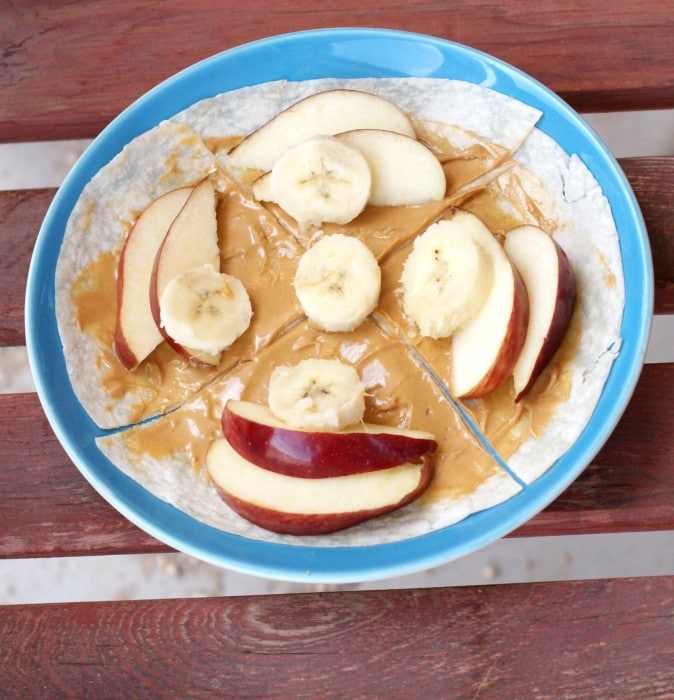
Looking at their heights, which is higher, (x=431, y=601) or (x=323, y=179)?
(x=323, y=179)

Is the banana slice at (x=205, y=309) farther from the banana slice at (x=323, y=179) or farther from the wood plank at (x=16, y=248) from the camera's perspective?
the wood plank at (x=16, y=248)

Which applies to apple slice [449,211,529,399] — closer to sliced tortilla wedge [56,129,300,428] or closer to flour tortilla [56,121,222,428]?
sliced tortilla wedge [56,129,300,428]

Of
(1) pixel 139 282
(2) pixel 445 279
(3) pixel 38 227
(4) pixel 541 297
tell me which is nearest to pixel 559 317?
(4) pixel 541 297

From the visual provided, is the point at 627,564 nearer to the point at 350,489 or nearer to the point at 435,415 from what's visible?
the point at 435,415

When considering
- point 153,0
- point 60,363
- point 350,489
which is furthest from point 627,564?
point 153,0

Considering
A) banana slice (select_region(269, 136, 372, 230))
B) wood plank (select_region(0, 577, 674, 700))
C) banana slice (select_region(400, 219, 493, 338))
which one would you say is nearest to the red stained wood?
wood plank (select_region(0, 577, 674, 700))

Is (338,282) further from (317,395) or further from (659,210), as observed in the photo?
(659,210)

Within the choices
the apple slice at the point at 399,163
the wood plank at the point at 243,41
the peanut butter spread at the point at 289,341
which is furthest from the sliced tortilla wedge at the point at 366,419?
the wood plank at the point at 243,41
